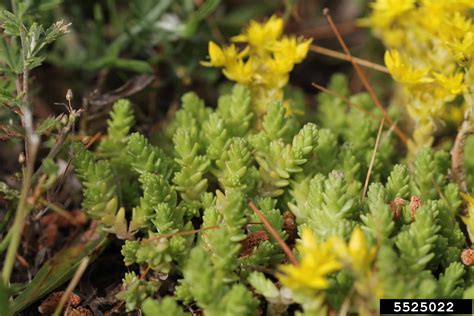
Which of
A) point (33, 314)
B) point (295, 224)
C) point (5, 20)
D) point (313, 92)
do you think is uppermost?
point (5, 20)

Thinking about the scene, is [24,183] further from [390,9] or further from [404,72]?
[390,9]

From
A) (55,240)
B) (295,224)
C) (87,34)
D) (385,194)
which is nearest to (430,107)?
(385,194)

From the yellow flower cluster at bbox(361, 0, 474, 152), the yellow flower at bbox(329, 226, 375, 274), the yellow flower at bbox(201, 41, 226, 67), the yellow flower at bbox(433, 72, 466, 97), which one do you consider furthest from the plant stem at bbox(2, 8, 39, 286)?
the yellow flower at bbox(433, 72, 466, 97)

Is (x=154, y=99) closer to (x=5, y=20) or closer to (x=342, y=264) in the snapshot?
(x=5, y=20)

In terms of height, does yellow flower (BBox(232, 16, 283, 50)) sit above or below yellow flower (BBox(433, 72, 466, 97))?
above

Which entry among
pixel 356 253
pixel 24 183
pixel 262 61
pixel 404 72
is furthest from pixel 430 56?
pixel 24 183

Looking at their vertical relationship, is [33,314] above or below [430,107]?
below

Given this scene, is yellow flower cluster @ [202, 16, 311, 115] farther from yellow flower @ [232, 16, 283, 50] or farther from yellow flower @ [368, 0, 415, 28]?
yellow flower @ [368, 0, 415, 28]
